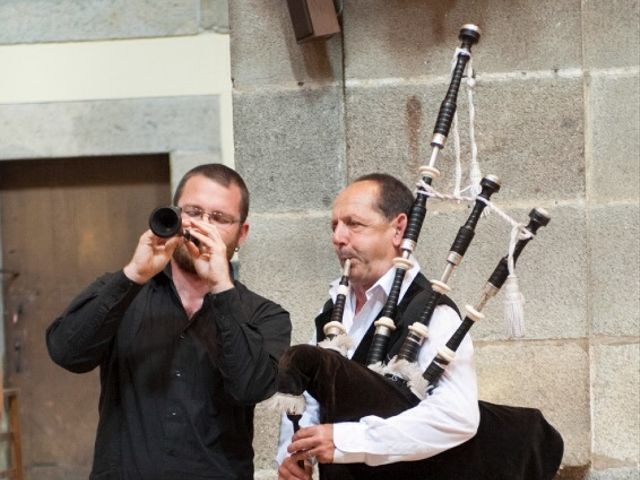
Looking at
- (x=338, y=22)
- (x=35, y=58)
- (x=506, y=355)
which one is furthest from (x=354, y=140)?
(x=35, y=58)

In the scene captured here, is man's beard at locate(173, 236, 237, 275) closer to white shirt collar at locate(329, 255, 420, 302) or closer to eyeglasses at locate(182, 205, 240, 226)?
eyeglasses at locate(182, 205, 240, 226)

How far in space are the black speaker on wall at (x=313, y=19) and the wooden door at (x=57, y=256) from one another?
2.68 meters

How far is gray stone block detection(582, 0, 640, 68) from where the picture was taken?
3.51 m

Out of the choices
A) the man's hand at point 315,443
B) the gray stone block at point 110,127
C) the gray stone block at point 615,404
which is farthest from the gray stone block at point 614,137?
the gray stone block at point 110,127

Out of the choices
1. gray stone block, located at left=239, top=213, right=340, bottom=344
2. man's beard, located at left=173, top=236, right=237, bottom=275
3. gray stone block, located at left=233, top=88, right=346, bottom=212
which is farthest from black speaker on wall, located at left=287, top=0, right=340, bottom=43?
man's beard, located at left=173, top=236, right=237, bottom=275

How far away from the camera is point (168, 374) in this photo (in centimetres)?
267

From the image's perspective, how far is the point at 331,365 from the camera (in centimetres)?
250

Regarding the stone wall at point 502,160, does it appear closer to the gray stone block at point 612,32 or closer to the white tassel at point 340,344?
the gray stone block at point 612,32

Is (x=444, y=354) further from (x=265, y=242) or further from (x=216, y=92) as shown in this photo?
(x=216, y=92)

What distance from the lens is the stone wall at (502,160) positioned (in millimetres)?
3430

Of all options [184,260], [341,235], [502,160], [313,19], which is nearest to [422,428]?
[341,235]

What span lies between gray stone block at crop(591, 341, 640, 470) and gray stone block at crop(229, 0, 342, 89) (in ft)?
3.81

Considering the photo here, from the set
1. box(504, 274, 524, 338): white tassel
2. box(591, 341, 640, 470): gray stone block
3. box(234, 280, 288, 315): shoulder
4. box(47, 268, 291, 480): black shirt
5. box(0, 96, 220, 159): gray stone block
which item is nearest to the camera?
box(47, 268, 291, 480): black shirt

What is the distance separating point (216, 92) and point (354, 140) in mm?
2446
